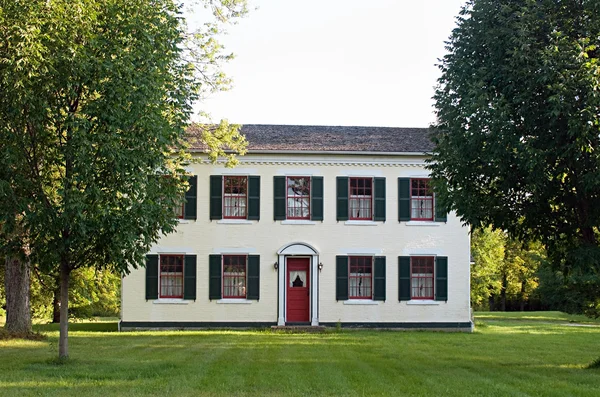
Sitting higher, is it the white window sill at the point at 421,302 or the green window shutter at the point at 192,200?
the green window shutter at the point at 192,200

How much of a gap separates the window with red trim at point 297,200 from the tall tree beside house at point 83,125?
12.6 metres

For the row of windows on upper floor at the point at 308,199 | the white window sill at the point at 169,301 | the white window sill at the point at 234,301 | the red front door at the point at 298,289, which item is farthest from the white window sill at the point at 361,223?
the white window sill at the point at 169,301

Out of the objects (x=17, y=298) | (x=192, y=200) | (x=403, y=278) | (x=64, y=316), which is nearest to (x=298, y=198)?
(x=192, y=200)

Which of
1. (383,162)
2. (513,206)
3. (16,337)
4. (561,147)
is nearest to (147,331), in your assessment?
(16,337)

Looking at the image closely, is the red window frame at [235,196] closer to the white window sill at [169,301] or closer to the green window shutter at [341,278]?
the white window sill at [169,301]

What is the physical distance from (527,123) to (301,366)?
5781 millimetres

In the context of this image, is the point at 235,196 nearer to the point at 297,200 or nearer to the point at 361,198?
the point at 297,200

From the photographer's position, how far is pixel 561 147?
1297cm

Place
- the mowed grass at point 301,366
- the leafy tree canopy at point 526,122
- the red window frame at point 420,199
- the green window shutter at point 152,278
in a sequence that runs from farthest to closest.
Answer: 1. the red window frame at point 420,199
2. the green window shutter at point 152,278
3. the leafy tree canopy at point 526,122
4. the mowed grass at point 301,366

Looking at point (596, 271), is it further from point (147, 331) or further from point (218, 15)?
point (147, 331)

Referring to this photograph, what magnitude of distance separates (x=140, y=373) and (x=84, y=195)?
299cm

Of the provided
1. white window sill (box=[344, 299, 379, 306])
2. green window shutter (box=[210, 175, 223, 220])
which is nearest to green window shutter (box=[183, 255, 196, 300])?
green window shutter (box=[210, 175, 223, 220])

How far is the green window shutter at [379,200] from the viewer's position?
26.8 meters

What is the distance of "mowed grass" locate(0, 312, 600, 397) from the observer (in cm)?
1153
